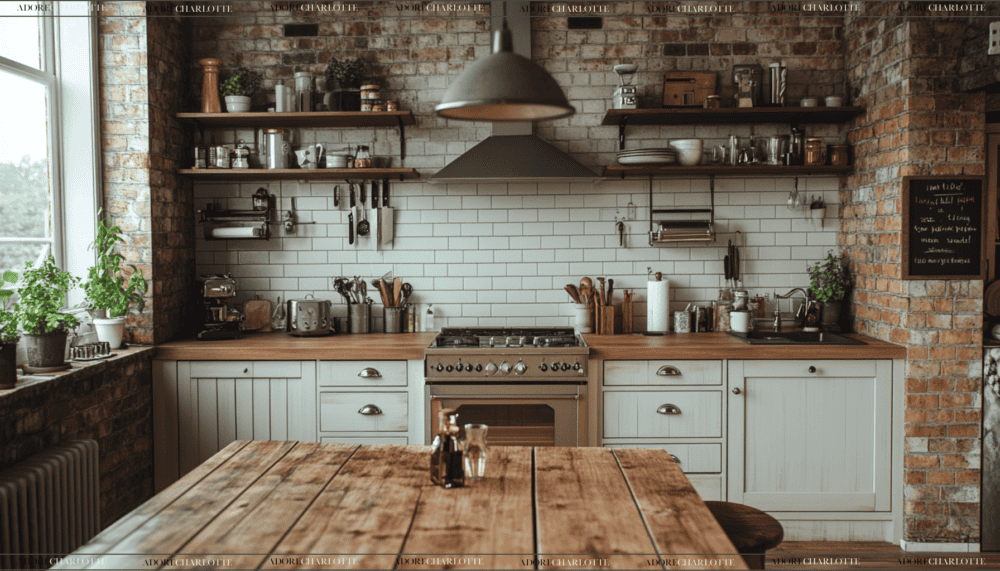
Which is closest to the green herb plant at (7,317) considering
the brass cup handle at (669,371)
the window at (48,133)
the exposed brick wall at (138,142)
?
the window at (48,133)

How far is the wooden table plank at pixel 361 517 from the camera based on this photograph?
1644 millimetres

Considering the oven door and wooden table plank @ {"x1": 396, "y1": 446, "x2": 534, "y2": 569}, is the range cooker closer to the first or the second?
the oven door

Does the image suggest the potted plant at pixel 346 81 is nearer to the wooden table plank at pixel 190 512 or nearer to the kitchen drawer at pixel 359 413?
the kitchen drawer at pixel 359 413

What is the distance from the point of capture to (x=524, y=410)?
4.06 metres

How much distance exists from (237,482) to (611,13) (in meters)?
3.86

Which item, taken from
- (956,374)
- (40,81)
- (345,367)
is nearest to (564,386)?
(345,367)

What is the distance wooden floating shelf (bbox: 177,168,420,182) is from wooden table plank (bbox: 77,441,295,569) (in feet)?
7.75

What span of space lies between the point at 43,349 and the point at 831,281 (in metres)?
4.46

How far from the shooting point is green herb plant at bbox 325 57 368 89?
463cm

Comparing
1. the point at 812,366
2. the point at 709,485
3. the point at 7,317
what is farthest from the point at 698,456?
the point at 7,317

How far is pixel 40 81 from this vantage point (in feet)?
12.8

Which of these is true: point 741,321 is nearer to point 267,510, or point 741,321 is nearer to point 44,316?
point 267,510

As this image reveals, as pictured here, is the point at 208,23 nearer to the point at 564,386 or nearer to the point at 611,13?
the point at 611,13

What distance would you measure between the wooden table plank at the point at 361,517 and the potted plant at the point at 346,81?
9.14 feet
